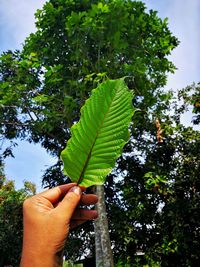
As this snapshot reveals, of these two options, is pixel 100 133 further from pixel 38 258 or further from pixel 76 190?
pixel 38 258

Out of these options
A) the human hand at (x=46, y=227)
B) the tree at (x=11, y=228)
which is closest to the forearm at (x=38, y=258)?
the human hand at (x=46, y=227)

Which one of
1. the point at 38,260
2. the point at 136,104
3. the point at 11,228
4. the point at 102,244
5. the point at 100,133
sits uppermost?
the point at 136,104

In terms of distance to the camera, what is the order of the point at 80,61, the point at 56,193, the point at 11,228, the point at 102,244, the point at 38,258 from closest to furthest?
the point at 38,258, the point at 56,193, the point at 102,244, the point at 80,61, the point at 11,228

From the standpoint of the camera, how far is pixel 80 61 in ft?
35.3

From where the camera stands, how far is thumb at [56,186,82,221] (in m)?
0.78

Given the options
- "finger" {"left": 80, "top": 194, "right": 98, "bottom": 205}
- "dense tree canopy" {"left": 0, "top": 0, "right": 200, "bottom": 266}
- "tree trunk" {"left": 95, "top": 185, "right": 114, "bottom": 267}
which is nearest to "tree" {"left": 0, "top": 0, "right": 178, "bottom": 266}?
"dense tree canopy" {"left": 0, "top": 0, "right": 200, "bottom": 266}

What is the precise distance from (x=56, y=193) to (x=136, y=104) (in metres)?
10.7

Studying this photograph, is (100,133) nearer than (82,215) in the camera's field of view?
Yes

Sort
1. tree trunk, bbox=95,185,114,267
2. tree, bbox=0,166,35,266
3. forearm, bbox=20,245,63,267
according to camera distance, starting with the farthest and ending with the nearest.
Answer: tree, bbox=0,166,35,266 < tree trunk, bbox=95,185,114,267 < forearm, bbox=20,245,63,267

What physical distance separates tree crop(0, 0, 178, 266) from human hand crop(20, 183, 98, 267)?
888 centimetres

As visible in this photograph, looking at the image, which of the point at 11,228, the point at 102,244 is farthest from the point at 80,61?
the point at 11,228

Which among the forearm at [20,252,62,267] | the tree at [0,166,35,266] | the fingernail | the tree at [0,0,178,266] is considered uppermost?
the tree at [0,0,178,266]

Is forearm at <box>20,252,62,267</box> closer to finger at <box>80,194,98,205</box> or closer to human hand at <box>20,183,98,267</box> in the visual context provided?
human hand at <box>20,183,98,267</box>

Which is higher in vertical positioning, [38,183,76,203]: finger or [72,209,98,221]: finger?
[38,183,76,203]: finger
